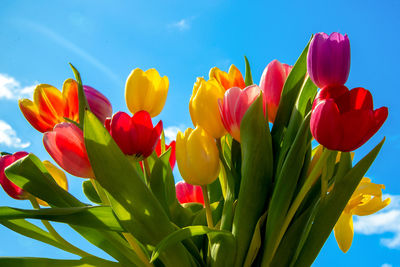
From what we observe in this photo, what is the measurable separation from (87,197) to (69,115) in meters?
A: 0.20

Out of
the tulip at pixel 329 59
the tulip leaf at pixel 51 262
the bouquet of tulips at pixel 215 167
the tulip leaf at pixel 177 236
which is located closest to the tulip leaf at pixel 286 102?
the bouquet of tulips at pixel 215 167

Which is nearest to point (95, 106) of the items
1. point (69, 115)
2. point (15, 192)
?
point (69, 115)

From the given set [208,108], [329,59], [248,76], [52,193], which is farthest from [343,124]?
[52,193]

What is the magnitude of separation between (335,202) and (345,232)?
6.8 inches

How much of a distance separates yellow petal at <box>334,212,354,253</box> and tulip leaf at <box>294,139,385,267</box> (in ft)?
0.45

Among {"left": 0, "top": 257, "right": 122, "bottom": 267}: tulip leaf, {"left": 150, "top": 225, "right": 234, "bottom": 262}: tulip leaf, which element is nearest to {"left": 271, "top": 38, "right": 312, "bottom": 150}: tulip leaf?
{"left": 150, "top": 225, "right": 234, "bottom": 262}: tulip leaf

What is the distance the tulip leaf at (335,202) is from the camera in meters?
0.65

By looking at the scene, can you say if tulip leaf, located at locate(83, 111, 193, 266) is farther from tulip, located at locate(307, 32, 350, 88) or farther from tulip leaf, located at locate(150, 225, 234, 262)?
tulip, located at locate(307, 32, 350, 88)

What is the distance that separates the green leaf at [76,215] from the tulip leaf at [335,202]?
0.28 m

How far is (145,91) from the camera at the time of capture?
2.47ft

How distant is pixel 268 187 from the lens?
67cm

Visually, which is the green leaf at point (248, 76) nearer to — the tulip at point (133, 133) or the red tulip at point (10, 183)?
the tulip at point (133, 133)

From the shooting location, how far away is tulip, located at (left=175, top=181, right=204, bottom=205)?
90cm

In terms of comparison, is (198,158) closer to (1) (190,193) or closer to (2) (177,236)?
(2) (177,236)
